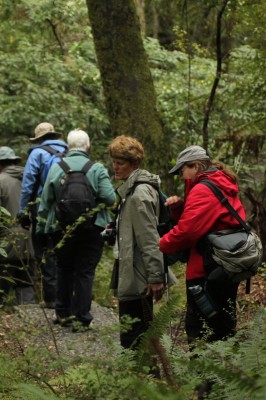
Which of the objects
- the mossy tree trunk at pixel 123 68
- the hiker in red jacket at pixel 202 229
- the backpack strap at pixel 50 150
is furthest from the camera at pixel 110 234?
the mossy tree trunk at pixel 123 68

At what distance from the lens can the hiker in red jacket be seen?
529 centimetres

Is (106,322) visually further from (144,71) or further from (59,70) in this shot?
(59,70)

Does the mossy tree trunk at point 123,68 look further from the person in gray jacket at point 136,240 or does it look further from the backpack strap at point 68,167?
the person in gray jacket at point 136,240

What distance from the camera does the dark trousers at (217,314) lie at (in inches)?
213

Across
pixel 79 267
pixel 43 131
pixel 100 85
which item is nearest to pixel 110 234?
pixel 79 267

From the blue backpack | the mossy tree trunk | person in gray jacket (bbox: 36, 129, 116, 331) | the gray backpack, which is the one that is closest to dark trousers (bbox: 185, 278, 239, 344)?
the gray backpack

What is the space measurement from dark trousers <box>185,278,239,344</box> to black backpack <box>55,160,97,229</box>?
8.17ft

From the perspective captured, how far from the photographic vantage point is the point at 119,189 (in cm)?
607

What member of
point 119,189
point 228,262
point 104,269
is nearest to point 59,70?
point 104,269

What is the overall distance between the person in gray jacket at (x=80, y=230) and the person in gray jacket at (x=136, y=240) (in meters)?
1.97

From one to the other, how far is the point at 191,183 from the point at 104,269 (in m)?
6.81

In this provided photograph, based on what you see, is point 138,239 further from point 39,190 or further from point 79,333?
point 39,190

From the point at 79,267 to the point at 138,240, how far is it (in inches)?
95.4

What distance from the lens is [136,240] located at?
235 inches
